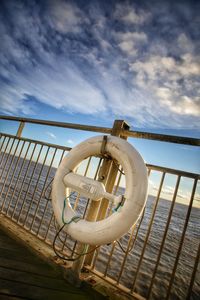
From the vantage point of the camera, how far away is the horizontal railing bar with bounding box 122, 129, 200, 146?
1.50 m

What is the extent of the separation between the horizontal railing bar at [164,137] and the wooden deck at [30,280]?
4.24ft

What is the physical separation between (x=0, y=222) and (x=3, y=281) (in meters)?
1.11

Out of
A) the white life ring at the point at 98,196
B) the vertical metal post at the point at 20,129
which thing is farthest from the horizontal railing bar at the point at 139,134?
the vertical metal post at the point at 20,129

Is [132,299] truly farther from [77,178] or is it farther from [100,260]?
[100,260]

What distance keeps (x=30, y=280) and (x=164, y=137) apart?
1480 millimetres

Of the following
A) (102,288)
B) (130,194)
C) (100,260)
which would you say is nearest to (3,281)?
(102,288)

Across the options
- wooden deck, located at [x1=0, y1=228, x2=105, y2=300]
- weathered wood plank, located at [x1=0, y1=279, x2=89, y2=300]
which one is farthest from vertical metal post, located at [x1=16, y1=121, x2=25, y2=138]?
weathered wood plank, located at [x1=0, y1=279, x2=89, y2=300]

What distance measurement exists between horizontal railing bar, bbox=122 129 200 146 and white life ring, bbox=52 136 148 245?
0.21 m

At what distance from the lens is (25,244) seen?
6.70 feet

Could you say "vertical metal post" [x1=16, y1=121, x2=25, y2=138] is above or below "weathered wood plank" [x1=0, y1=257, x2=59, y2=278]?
above

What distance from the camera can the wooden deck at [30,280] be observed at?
133cm

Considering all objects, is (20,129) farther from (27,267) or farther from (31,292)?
(31,292)

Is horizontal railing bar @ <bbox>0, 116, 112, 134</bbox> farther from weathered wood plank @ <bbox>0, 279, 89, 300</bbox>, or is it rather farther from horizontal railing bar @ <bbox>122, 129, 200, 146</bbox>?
weathered wood plank @ <bbox>0, 279, 89, 300</bbox>

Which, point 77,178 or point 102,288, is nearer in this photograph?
point 102,288
